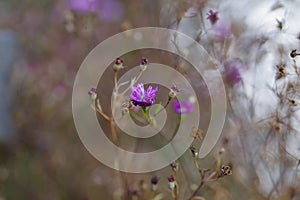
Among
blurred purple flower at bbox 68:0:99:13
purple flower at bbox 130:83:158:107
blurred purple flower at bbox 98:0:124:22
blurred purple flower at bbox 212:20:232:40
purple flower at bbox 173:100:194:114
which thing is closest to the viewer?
purple flower at bbox 130:83:158:107

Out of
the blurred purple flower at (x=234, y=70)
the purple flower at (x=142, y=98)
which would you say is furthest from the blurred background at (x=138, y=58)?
the purple flower at (x=142, y=98)

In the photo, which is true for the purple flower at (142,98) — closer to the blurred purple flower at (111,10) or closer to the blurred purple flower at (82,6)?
the blurred purple flower at (82,6)

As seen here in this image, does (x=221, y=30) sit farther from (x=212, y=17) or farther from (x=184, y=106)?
(x=184, y=106)

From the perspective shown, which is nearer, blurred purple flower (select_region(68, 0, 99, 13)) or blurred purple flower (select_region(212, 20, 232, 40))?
blurred purple flower (select_region(212, 20, 232, 40))

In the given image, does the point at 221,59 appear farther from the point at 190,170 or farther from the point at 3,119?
the point at 3,119

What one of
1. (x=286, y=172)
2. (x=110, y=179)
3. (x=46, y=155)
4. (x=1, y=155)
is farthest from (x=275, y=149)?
(x=1, y=155)

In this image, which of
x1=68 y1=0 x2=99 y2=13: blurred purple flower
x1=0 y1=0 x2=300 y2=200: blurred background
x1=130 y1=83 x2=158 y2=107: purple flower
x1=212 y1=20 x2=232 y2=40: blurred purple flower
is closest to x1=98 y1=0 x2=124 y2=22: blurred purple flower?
x1=0 y1=0 x2=300 y2=200: blurred background

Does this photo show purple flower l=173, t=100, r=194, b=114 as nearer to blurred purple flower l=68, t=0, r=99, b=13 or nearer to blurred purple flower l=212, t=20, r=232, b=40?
blurred purple flower l=212, t=20, r=232, b=40

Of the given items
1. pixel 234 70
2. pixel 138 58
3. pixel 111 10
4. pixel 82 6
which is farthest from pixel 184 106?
pixel 111 10
